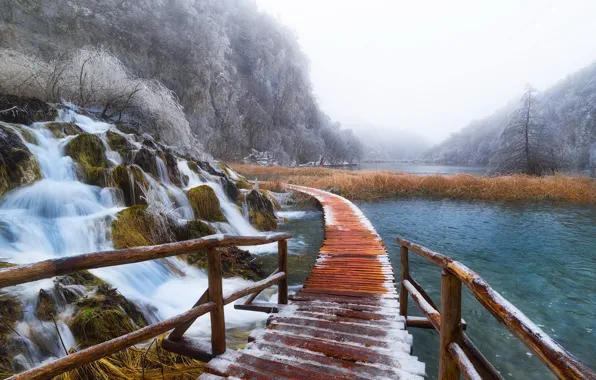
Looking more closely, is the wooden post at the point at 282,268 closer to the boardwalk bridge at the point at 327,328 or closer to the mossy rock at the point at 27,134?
the boardwalk bridge at the point at 327,328

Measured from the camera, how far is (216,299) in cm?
309

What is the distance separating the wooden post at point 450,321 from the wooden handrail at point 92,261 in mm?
2123

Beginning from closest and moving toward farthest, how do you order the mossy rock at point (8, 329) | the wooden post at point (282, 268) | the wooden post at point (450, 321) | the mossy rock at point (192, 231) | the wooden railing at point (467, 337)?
the wooden railing at point (467, 337), the wooden post at point (450, 321), the mossy rock at point (8, 329), the wooden post at point (282, 268), the mossy rock at point (192, 231)

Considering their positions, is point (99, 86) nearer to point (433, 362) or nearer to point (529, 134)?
point (433, 362)

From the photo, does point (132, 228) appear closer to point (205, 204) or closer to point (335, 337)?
point (205, 204)

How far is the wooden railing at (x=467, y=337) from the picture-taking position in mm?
1178

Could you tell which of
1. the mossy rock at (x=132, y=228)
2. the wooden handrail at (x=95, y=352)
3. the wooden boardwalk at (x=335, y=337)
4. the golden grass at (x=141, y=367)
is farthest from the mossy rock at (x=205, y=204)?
the wooden handrail at (x=95, y=352)

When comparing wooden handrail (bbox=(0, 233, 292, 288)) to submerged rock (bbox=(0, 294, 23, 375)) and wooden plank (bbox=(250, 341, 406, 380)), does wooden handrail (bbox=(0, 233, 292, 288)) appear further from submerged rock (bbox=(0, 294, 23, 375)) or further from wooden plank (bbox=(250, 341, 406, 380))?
submerged rock (bbox=(0, 294, 23, 375))

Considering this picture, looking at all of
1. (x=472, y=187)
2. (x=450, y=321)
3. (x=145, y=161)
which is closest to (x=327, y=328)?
(x=450, y=321)

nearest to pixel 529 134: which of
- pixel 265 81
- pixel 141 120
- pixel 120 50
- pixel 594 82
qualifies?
pixel 141 120

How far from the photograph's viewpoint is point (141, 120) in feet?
50.8

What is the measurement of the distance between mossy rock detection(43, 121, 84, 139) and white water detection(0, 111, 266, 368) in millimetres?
507

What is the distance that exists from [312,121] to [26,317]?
77.7 meters

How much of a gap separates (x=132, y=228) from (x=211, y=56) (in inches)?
1508
